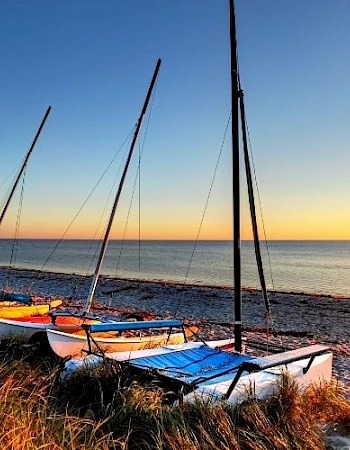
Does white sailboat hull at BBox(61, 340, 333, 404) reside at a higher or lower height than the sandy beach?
higher

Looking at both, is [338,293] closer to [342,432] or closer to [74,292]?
[74,292]

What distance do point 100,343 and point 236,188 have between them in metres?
4.52

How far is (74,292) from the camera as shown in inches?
1280

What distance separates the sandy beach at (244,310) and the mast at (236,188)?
2860mm

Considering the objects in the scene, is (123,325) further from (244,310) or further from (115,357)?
(244,310)

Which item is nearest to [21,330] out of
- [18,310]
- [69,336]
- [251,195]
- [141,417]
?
[69,336]

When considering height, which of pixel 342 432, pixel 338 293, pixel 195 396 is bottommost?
pixel 338 293

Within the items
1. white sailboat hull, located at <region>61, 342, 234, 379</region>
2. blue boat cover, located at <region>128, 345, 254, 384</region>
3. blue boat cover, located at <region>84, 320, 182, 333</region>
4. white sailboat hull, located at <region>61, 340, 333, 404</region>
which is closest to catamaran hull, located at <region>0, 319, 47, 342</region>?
blue boat cover, located at <region>84, 320, 182, 333</region>

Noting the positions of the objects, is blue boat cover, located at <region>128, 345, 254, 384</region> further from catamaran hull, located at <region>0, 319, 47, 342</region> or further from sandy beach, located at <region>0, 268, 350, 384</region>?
sandy beach, located at <region>0, 268, 350, 384</region>

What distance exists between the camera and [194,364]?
25.2ft

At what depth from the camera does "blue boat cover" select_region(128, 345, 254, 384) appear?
6.68 meters

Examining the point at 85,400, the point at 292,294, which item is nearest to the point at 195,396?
the point at 85,400

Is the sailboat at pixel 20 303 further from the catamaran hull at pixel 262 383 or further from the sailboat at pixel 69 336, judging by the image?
the catamaran hull at pixel 262 383

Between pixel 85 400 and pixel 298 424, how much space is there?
9.10 ft
